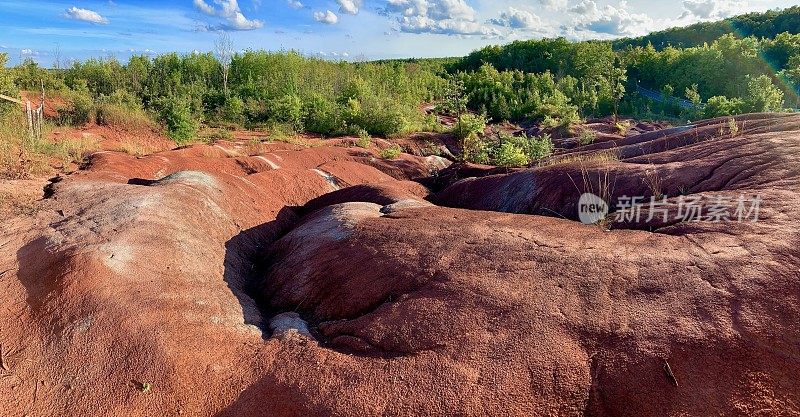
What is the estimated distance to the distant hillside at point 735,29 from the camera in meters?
61.9

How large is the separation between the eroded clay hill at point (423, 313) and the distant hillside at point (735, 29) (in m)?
71.2

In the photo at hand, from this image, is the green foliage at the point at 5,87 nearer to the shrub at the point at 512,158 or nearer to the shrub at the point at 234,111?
the shrub at the point at 234,111

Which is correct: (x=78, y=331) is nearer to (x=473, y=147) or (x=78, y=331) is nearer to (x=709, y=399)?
(x=709, y=399)

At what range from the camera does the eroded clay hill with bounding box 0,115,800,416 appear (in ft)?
11.7

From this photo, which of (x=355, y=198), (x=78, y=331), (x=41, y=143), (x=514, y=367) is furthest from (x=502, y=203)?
(x=41, y=143)

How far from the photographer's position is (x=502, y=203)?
9789 millimetres

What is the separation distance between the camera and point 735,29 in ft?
226

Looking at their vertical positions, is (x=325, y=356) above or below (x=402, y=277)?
below

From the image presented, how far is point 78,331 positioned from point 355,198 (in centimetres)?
658

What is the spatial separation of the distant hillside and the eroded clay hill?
234 feet

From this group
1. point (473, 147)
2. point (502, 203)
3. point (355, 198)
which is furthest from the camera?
point (473, 147)

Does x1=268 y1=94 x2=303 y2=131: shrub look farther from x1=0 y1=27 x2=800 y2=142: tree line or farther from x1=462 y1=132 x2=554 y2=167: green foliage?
x1=462 y1=132 x2=554 y2=167: green foliage

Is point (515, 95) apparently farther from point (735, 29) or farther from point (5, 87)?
point (735, 29)

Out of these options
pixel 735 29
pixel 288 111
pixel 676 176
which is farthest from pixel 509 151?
pixel 735 29
